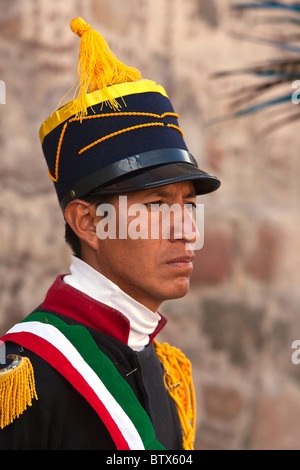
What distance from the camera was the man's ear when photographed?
1.44m

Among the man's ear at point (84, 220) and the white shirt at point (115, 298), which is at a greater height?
the man's ear at point (84, 220)

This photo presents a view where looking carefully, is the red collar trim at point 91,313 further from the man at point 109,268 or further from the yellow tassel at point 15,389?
the yellow tassel at point 15,389

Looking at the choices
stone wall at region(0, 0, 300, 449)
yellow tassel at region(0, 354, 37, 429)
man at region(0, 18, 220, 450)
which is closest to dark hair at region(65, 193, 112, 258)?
man at region(0, 18, 220, 450)

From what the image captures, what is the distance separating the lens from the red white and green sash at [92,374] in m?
1.29

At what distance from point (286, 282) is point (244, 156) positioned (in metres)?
0.47

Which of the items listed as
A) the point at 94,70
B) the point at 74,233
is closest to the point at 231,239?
the point at 74,233

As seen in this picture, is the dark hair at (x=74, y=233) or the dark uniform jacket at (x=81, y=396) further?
the dark hair at (x=74, y=233)

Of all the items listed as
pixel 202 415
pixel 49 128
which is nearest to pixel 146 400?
pixel 49 128

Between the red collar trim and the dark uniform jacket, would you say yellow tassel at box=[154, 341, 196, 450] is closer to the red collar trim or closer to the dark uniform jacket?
the dark uniform jacket

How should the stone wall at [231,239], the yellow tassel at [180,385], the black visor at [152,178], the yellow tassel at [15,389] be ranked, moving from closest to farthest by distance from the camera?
the yellow tassel at [15,389], the black visor at [152,178], the yellow tassel at [180,385], the stone wall at [231,239]

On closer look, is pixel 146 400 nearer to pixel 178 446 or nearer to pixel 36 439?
pixel 178 446

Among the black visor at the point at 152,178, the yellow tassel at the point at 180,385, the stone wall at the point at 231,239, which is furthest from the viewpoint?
the stone wall at the point at 231,239

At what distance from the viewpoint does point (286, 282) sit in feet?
8.09

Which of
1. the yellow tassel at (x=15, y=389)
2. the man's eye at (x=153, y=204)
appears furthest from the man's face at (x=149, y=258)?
the yellow tassel at (x=15, y=389)
